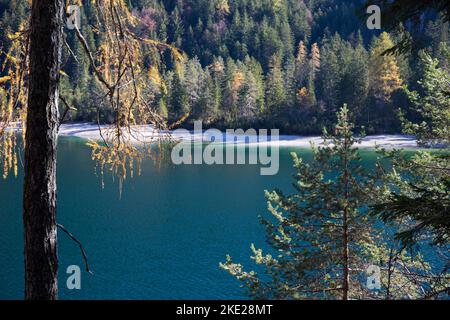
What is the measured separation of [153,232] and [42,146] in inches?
681

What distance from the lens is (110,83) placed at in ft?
11.0

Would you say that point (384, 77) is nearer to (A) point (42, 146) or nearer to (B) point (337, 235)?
(B) point (337, 235)

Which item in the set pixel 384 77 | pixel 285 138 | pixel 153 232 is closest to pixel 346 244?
pixel 153 232

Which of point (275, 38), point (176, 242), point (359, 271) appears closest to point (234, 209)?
point (176, 242)

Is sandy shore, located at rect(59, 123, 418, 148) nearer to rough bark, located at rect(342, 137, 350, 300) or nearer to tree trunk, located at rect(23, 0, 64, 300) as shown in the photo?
rough bark, located at rect(342, 137, 350, 300)

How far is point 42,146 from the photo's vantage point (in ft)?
8.68

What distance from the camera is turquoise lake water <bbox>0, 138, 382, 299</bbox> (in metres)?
14.5

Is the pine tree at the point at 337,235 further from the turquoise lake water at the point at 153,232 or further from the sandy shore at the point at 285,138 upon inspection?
the sandy shore at the point at 285,138

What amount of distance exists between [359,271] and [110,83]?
20.5 ft

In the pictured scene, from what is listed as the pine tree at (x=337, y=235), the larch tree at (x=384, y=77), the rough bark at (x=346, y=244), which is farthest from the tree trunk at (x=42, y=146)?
the larch tree at (x=384, y=77)

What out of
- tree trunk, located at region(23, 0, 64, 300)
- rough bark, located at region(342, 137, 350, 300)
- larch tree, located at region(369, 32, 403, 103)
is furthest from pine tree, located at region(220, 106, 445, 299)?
larch tree, located at region(369, 32, 403, 103)

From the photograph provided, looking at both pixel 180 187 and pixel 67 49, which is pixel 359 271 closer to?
pixel 67 49

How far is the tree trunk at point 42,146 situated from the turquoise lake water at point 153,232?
37.1 ft

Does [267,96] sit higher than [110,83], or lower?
higher
